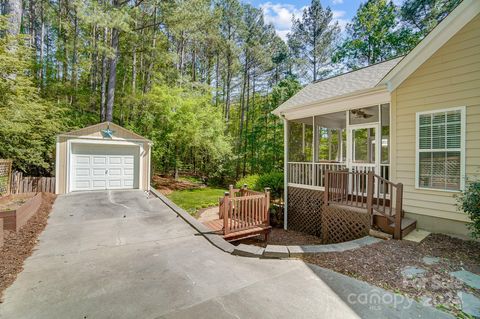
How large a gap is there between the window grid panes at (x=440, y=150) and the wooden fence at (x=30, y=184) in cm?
1326

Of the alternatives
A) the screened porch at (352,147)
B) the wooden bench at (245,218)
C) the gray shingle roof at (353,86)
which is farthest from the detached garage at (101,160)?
the screened porch at (352,147)

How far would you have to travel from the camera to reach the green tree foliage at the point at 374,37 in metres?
17.1

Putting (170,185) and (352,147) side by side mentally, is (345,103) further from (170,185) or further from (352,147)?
(170,185)

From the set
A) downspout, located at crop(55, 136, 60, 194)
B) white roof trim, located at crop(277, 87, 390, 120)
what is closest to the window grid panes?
white roof trim, located at crop(277, 87, 390, 120)

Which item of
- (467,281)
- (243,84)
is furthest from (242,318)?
(243,84)

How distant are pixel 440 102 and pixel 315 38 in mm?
17608

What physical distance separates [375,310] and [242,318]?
154cm

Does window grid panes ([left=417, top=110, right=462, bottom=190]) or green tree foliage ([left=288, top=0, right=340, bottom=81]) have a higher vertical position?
green tree foliage ([left=288, top=0, right=340, bottom=81])

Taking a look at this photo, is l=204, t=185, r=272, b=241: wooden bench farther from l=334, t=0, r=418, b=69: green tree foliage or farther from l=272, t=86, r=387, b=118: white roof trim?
l=334, t=0, r=418, b=69: green tree foliage

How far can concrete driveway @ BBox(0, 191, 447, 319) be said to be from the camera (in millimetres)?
2502

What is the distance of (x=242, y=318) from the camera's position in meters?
2.38

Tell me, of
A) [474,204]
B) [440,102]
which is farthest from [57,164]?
[440,102]

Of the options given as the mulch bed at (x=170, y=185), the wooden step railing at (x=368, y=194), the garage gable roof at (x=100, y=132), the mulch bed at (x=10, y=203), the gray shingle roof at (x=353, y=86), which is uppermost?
the gray shingle roof at (x=353, y=86)

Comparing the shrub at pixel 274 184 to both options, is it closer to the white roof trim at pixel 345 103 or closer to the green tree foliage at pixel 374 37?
the white roof trim at pixel 345 103
